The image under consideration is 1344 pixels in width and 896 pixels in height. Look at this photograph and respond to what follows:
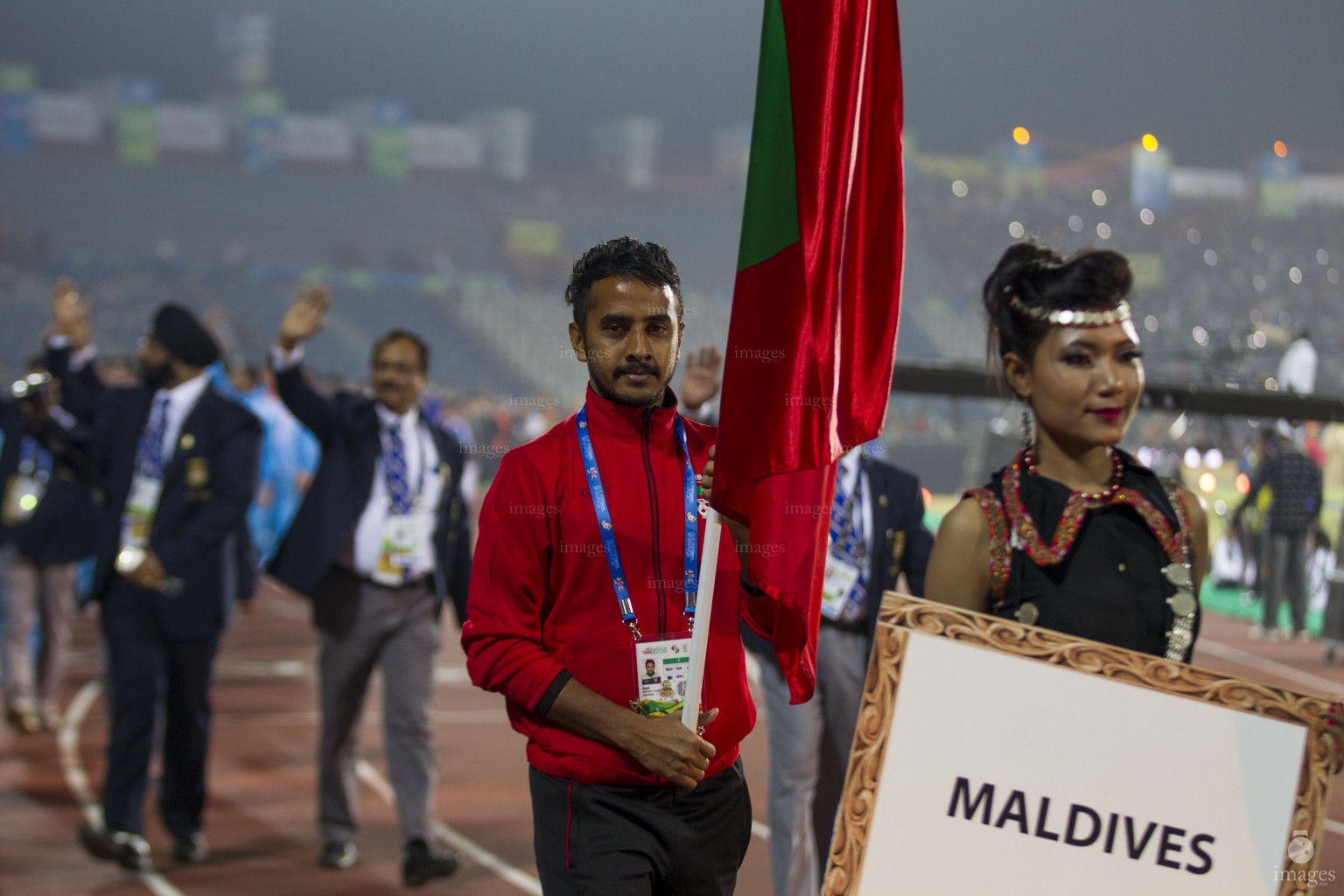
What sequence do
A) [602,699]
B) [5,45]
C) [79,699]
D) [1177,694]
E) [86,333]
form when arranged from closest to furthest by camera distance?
1. [1177,694]
2. [602,699]
3. [86,333]
4. [79,699]
5. [5,45]

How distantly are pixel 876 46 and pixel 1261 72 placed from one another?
2153 cm

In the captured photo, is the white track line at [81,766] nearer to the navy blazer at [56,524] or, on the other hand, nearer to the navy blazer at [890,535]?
the navy blazer at [56,524]

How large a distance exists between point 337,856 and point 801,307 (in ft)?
13.2

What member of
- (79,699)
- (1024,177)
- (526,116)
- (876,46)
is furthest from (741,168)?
(876,46)

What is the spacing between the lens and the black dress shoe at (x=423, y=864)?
517cm

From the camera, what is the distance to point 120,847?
5.28m

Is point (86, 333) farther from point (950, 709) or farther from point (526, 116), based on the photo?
point (526, 116)

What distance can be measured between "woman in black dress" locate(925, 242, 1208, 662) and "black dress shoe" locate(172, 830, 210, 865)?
167 inches

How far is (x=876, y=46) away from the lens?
7.71 ft

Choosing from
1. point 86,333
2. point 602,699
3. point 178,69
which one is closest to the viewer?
point 602,699

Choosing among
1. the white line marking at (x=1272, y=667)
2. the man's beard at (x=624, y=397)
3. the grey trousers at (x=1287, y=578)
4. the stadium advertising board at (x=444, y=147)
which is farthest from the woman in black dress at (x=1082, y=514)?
the stadium advertising board at (x=444, y=147)

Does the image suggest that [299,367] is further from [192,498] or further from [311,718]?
[311,718]

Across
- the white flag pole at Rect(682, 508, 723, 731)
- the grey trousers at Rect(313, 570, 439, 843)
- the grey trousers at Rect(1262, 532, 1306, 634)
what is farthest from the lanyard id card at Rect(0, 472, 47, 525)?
the grey trousers at Rect(1262, 532, 1306, 634)

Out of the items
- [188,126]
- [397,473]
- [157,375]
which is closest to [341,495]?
[397,473]
